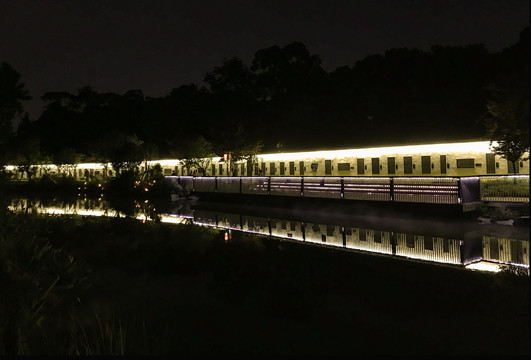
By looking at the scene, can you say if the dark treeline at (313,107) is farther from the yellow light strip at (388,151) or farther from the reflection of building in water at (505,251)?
the reflection of building in water at (505,251)

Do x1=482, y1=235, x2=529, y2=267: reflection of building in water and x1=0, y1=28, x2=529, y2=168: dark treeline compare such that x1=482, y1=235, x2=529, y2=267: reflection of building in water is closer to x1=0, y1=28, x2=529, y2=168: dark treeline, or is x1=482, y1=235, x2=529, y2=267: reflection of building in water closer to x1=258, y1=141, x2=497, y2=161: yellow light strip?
x1=0, y1=28, x2=529, y2=168: dark treeline

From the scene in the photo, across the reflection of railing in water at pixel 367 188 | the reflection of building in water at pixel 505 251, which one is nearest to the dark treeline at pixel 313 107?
the reflection of railing in water at pixel 367 188

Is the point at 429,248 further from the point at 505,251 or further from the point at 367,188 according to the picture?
the point at 367,188

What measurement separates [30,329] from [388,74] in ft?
170

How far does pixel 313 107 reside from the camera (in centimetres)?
5359

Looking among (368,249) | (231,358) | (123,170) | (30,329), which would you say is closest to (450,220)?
(368,249)

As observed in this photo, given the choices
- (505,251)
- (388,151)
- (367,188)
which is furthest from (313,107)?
(505,251)

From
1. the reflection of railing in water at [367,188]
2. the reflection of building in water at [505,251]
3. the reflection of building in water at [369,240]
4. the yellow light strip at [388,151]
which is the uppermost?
the yellow light strip at [388,151]

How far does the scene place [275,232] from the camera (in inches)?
672

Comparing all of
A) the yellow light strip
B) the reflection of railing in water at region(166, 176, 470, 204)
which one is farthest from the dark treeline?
the reflection of railing in water at region(166, 176, 470, 204)

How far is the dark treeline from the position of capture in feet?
136

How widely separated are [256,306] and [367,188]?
1525 centimetres

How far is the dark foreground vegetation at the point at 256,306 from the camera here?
612 centimetres

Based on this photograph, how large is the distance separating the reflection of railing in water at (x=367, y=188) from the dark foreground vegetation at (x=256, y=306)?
8787mm
